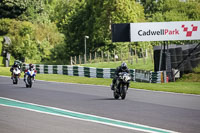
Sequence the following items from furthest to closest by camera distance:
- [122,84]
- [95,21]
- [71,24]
Result: [71,24] < [95,21] < [122,84]

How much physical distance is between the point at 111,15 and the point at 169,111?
56324 mm

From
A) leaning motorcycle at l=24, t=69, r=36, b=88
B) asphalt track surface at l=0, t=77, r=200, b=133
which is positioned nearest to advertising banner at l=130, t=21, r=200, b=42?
leaning motorcycle at l=24, t=69, r=36, b=88

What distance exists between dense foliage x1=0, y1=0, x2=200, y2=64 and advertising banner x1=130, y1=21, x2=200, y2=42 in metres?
35.5

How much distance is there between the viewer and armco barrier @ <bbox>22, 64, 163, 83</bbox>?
1257 inches

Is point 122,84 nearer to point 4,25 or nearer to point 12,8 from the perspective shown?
point 4,25

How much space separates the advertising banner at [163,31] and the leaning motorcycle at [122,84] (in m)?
13.6

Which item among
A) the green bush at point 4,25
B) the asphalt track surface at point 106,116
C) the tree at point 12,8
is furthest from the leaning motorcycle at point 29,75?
the tree at point 12,8

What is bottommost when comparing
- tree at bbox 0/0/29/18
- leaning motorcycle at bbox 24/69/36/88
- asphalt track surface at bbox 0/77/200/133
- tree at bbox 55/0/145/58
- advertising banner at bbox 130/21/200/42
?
asphalt track surface at bbox 0/77/200/133

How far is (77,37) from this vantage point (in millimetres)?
78250

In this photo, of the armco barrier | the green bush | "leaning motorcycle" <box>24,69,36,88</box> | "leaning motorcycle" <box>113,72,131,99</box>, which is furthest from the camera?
the green bush

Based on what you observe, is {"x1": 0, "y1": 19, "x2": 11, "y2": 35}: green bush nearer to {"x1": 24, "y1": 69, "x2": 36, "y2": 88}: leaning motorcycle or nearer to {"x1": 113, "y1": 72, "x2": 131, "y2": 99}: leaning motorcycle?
{"x1": 24, "y1": 69, "x2": 36, "y2": 88}: leaning motorcycle

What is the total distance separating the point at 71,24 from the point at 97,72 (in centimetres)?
4088

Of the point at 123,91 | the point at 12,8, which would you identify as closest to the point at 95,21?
the point at 12,8

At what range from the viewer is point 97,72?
130 feet
